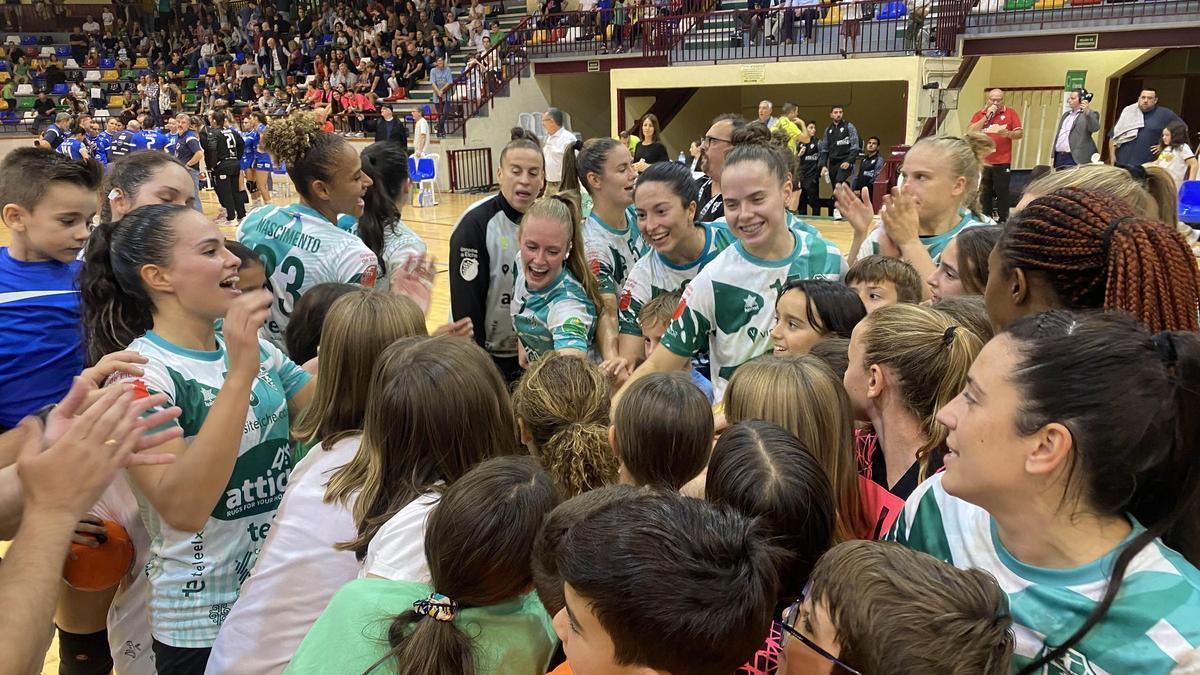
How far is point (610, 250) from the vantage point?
141 inches

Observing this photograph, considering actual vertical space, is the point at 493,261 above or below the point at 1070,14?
below

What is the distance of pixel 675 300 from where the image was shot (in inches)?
117

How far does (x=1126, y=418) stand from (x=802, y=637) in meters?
0.56

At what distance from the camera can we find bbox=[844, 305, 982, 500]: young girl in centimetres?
172

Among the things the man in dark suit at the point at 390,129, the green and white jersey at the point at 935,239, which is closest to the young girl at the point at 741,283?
the green and white jersey at the point at 935,239

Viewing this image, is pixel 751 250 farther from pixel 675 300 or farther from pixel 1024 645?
pixel 1024 645

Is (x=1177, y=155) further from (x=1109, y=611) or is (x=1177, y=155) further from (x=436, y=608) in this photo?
(x=436, y=608)

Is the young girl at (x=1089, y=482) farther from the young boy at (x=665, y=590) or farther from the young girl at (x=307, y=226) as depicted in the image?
the young girl at (x=307, y=226)

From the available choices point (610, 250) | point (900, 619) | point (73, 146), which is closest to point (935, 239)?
point (610, 250)

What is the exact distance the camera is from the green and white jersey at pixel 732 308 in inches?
104

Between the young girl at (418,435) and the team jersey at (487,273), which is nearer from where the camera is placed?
the young girl at (418,435)

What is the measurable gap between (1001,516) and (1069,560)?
107mm

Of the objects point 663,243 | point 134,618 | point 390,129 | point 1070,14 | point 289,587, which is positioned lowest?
point 134,618

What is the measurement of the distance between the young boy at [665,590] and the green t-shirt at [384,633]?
0.70 ft
